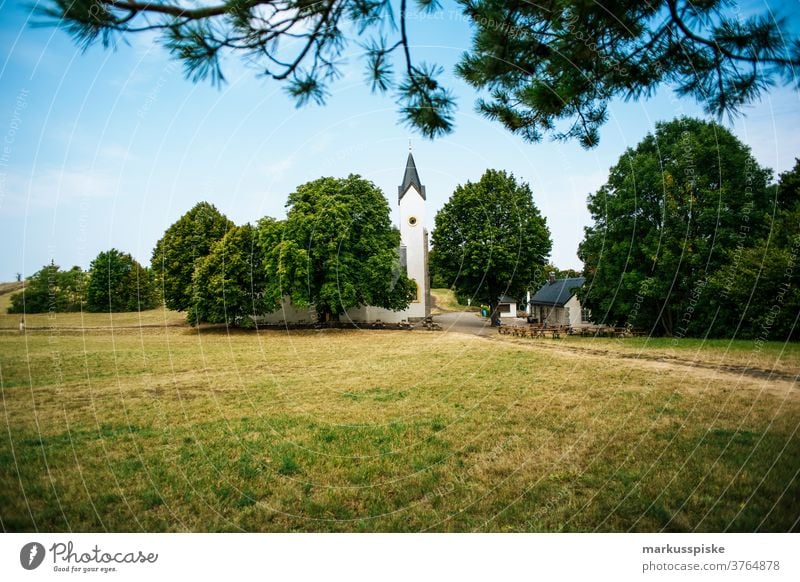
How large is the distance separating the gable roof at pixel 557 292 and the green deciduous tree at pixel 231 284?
2410 cm

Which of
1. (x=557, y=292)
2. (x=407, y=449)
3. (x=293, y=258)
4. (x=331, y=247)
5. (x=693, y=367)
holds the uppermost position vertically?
(x=331, y=247)

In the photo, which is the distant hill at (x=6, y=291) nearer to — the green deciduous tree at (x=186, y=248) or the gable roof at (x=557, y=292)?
the green deciduous tree at (x=186, y=248)

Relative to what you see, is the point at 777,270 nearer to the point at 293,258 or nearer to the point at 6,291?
the point at 6,291

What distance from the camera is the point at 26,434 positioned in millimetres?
4773

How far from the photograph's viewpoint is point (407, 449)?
14.8 feet

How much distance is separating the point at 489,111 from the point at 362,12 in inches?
56.1

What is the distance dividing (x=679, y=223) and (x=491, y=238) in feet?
35.8

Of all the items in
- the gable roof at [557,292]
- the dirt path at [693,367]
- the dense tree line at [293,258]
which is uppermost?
the dense tree line at [293,258]

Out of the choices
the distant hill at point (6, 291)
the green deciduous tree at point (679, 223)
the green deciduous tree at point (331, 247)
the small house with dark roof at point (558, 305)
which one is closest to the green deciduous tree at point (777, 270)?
the green deciduous tree at point (679, 223)

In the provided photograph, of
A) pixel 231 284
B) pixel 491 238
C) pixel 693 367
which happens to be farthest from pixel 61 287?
pixel 491 238

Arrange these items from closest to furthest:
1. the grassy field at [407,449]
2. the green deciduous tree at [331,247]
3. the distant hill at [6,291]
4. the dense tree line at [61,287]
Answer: the grassy field at [407,449] < the distant hill at [6,291] < the dense tree line at [61,287] < the green deciduous tree at [331,247]

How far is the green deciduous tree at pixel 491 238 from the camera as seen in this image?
762 inches
